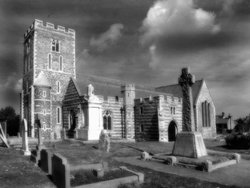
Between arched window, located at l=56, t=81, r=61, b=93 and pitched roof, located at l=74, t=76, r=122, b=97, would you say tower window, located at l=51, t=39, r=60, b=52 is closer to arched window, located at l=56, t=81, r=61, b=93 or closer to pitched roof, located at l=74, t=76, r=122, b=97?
arched window, located at l=56, t=81, r=61, b=93

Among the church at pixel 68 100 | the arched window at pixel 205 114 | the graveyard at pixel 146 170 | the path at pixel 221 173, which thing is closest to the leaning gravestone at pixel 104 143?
the graveyard at pixel 146 170

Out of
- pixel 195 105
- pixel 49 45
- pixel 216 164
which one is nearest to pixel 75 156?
pixel 216 164

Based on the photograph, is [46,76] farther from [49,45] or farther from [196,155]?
[196,155]

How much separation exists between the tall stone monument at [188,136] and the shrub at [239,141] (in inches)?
421

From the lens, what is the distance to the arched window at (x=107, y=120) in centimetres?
3122

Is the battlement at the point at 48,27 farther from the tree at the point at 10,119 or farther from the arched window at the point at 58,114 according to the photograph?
the tree at the point at 10,119

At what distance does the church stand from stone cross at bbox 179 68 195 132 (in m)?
16.8

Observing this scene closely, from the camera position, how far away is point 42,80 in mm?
32125

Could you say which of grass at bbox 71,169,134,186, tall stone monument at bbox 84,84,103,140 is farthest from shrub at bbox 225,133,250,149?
grass at bbox 71,169,134,186

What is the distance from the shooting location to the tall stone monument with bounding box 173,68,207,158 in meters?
12.6

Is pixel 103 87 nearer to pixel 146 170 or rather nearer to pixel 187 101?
pixel 187 101

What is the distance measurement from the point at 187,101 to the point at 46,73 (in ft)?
80.9

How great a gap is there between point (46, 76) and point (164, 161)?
82.8ft

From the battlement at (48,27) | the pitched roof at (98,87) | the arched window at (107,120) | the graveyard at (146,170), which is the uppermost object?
the battlement at (48,27)
